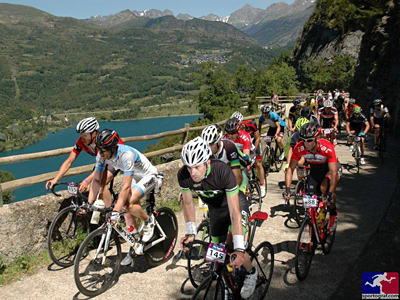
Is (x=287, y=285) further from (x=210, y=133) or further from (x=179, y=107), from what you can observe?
(x=179, y=107)

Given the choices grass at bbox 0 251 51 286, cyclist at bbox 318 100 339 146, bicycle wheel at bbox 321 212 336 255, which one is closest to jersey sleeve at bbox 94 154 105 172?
grass at bbox 0 251 51 286

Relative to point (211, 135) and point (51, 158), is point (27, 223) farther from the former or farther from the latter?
point (51, 158)

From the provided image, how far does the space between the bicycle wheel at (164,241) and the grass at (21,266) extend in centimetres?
169

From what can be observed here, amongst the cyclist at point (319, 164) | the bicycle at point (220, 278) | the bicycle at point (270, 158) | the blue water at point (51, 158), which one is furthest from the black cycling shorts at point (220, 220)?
the blue water at point (51, 158)

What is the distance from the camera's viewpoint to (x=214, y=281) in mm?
3273

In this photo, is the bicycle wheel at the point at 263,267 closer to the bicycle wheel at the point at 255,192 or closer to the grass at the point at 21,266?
the bicycle wheel at the point at 255,192

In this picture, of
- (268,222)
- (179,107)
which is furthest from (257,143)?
(179,107)

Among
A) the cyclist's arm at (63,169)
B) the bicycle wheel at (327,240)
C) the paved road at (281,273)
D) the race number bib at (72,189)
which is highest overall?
the cyclist's arm at (63,169)

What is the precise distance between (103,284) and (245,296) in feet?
7.05

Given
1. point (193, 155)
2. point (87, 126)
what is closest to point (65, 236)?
point (87, 126)

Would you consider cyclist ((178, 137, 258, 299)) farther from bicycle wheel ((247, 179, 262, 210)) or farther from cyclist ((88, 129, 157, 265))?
bicycle wheel ((247, 179, 262, 210))

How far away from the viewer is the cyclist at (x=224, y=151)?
4.82 metres

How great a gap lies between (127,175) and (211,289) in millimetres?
2095

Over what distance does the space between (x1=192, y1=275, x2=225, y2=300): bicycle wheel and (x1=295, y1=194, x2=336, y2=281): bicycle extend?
1646mm
